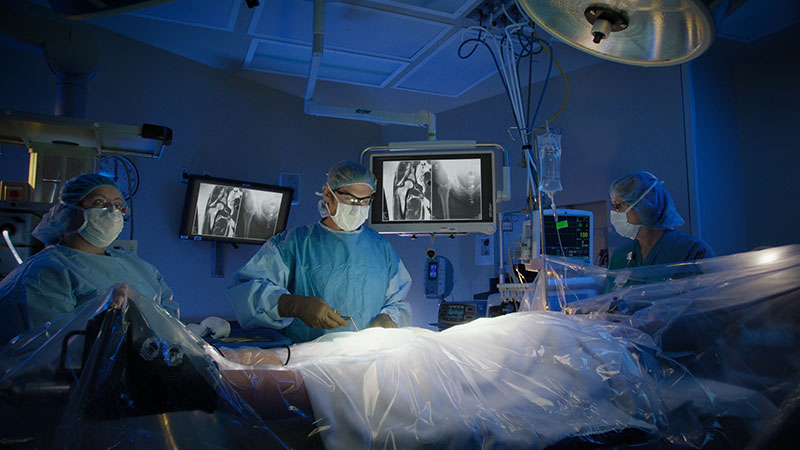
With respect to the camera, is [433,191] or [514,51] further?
[514,51]

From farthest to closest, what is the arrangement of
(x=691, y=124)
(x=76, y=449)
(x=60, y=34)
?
(x=691, y=124)
(x=60, y=34)
(x=76, y=449)

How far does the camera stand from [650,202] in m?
2.09

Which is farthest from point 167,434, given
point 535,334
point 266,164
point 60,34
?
point 266,164

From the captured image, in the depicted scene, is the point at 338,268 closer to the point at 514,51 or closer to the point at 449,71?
the point at 514,51

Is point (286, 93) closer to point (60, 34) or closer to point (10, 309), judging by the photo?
point (60, 34)

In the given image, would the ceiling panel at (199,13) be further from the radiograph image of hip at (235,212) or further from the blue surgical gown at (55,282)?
the blue surgical gown at (55,282)

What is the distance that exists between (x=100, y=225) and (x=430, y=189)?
4.91 feet

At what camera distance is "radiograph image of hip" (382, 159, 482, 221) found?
252 centimetres

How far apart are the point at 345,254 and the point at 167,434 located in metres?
1.28

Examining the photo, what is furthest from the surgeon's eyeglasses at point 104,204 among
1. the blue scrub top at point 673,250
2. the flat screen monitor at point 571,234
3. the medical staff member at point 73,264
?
the blue scrub top at point 673,250

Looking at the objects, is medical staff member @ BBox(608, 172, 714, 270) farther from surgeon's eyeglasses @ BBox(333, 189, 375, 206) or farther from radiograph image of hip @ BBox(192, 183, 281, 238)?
radiograph image of hip @ BBox(192, 183, 281, 238)

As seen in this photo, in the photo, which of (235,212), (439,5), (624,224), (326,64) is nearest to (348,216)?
(624,224)

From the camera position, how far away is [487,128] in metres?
4.09

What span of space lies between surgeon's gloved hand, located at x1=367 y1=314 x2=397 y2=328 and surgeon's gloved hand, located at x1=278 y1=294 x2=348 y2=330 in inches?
12.1
